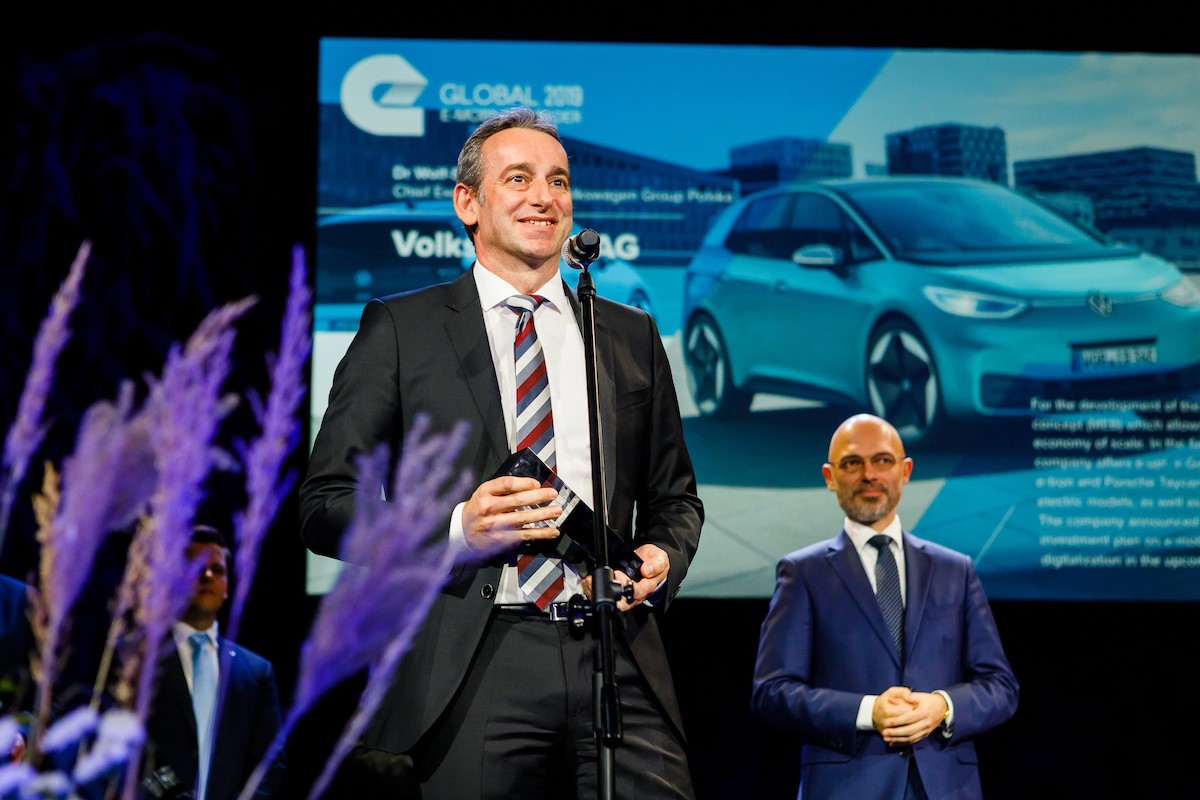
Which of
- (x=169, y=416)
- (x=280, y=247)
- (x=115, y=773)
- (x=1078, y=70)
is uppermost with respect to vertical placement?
(x=1078, y=70)

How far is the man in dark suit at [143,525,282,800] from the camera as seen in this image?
355 centimetres

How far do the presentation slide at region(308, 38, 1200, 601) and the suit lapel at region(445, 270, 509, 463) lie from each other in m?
2.12

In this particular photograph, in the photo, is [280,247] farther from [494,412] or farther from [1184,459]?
[1184,459]

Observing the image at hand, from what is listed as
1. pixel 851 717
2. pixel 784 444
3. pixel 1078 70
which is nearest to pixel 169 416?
pixel 851 717

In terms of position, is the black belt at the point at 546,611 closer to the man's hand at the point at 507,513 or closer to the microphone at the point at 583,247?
the man's hand at the point at 507,513

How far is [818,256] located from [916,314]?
38 centimetres

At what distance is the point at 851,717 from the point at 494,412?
4.40ft

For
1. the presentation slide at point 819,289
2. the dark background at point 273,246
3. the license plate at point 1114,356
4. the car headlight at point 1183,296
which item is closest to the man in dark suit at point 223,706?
the presentation slide at point 819,289

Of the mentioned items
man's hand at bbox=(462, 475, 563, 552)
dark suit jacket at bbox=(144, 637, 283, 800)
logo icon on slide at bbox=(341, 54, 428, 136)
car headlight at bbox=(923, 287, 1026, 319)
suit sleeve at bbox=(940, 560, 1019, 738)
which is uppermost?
logo icon on slide at bbox=(341, 54, 428, 136)

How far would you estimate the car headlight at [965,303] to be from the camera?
4.36m

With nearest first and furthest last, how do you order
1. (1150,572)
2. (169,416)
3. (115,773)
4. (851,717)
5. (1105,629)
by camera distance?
(169,416), (115,773), (851,717), (1150,572), (1105,629)

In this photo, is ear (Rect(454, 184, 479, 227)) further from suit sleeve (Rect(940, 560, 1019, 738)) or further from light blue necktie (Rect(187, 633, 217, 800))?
light blue necktie (Rect(187, 633, 217, 800))

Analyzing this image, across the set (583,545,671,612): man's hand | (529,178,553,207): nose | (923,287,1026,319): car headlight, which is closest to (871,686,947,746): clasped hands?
(583,545,671,612): man's hand

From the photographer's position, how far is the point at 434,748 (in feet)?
6.40
